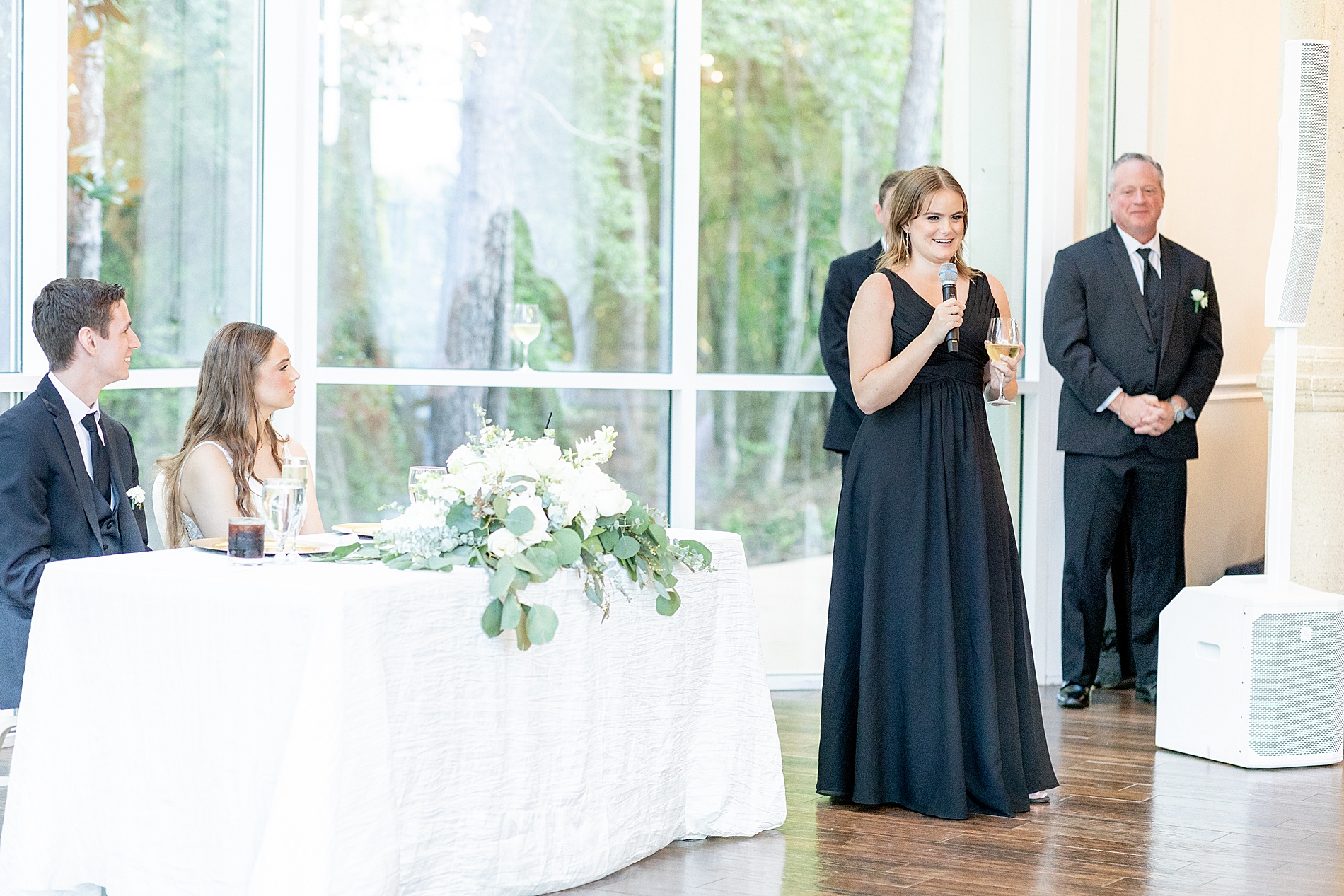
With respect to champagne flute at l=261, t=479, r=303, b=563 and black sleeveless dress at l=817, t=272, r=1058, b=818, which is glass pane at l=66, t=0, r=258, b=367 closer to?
champagne flute at l=261, t=479, r=303, b=563

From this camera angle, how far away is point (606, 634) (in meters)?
3.36

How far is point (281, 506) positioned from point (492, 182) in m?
2.90

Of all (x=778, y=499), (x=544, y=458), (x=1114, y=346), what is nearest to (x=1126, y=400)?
(x=1114, y=346)

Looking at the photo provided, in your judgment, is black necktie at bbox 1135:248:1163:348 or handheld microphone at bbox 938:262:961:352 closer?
handheld microphone at bbox 938:262:961:352

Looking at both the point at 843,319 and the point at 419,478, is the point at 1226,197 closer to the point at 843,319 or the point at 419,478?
the point at 843,319

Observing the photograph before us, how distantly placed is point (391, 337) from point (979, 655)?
2.58 m

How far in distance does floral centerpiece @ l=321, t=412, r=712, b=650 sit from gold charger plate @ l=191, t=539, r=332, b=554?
0.16 feet

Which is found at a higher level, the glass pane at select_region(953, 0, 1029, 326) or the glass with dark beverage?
the glass pane at select_region(953, 0, 1029, 326)

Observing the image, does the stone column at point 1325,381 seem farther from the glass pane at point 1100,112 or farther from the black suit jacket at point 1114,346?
the glass pane at point 1100,112

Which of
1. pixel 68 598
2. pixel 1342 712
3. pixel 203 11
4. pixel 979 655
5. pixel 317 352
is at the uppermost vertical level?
pixel 203 11

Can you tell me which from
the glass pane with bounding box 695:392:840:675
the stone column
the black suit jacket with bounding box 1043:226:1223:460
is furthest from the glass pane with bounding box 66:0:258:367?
the stone column

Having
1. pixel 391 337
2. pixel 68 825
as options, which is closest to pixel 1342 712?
pixel 391 337

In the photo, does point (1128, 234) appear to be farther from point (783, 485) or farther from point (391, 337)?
point (391, 337)

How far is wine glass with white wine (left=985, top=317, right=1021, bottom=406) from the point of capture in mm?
3855
